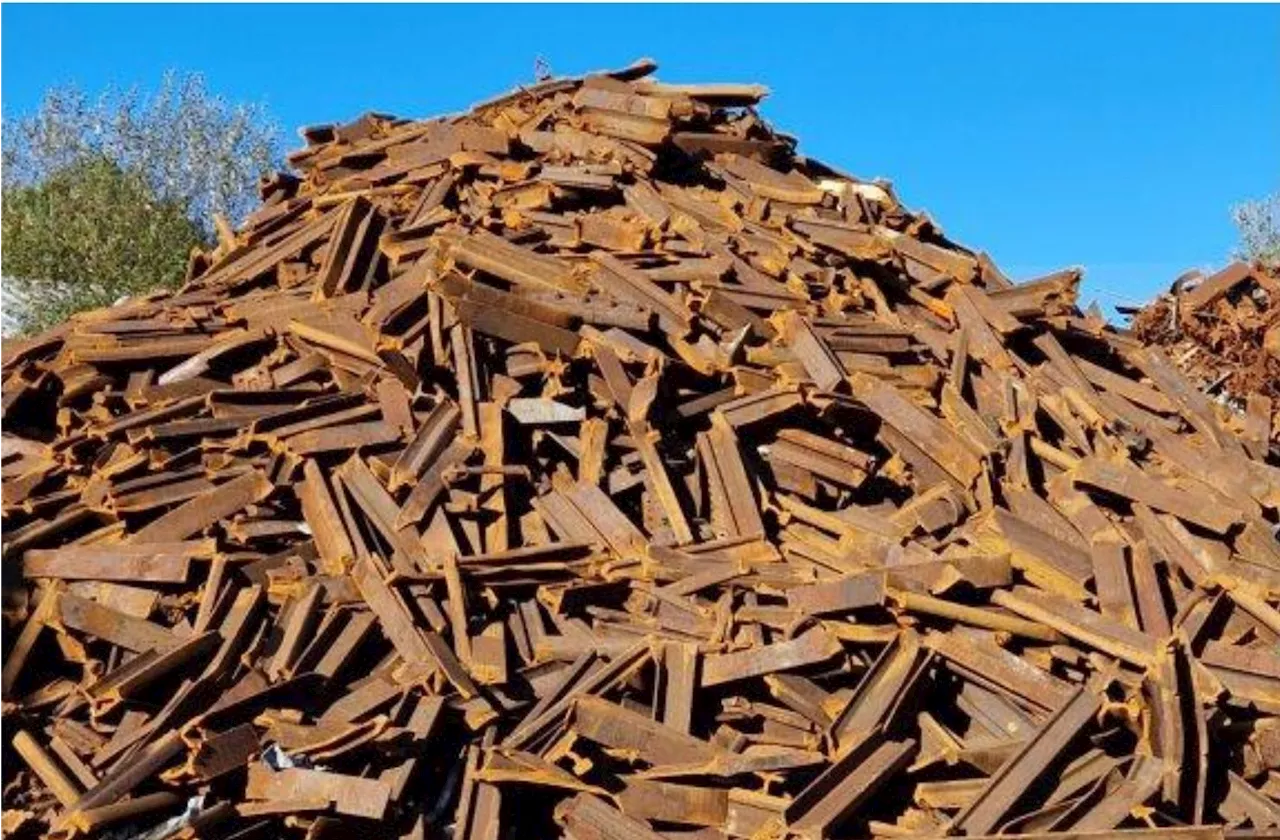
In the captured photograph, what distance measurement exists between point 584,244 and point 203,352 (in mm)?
2220

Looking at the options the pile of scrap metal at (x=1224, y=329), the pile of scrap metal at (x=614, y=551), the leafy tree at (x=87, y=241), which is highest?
the leafy tree at (x=87, y=241)

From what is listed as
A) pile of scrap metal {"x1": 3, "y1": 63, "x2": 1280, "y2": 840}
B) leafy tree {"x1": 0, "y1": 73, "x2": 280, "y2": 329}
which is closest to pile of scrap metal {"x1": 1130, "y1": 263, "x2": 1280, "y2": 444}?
pile of scrap metal {"x1": 3, "y1": 63, "x2": 1280, "y2": 840}

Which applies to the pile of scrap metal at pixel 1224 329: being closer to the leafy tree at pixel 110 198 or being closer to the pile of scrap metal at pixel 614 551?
the pile of scrap metal at pixel 614 551

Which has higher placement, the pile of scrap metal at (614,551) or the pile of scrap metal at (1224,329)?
the pile of scrap metal at (1224,329)

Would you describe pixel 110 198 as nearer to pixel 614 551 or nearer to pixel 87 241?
pixel 87 241

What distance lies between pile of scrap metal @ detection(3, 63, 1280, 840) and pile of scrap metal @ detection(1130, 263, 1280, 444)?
3.02 m

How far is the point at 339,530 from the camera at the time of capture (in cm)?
656

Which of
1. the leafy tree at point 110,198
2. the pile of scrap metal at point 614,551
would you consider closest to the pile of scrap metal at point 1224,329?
the pile of scrap metal at point 614,551

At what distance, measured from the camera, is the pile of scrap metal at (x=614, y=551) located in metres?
5.68

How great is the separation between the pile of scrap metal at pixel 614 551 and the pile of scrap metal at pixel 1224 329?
9.90 feet

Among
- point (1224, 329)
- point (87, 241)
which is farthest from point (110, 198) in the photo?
point (1224, 329)

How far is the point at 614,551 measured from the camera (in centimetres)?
661

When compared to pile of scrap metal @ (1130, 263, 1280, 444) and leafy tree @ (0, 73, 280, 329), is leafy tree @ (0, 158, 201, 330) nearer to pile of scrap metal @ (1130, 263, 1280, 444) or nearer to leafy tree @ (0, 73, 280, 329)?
leafy tree @ (0, 73, 280, 329)

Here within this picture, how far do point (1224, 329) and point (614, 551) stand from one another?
748cm
